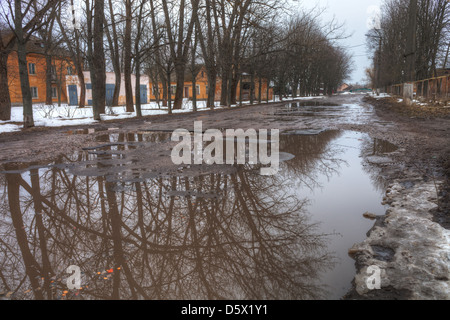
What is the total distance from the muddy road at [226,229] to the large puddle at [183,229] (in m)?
0.01

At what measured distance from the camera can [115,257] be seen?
2.98 meters

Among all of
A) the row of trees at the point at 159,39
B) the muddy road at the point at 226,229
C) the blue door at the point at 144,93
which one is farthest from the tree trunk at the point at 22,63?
the blue door at the point at 144,93

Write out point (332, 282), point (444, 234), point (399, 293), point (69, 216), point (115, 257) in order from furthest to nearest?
point (69, 216)
point (444, 234)
point (115, 257)
point (332, 282)
point (399, 293)

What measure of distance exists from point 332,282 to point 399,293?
0.47 meters

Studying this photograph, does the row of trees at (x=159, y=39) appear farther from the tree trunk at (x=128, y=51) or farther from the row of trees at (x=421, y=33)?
the row of trees at (x=421, y=33)

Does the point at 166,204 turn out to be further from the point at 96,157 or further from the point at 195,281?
the point at 96,157

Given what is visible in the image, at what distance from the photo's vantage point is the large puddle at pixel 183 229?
2.59m

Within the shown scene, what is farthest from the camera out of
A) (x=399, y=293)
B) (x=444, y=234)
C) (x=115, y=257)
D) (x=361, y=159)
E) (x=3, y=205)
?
(x=361, y=159)

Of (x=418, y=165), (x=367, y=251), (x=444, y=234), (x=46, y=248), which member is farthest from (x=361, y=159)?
(x=46, y=248)

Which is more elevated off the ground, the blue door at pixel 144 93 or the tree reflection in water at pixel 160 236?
the blue door at pixel 144 93

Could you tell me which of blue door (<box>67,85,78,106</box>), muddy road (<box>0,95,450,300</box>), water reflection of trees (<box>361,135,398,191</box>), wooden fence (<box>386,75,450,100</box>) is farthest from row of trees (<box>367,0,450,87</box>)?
blue door (<box>67,85,78,106</box>)

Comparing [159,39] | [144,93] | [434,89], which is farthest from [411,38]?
[144,93]

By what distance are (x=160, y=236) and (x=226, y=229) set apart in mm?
703

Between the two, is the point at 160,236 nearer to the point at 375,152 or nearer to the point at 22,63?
the point at 375,152
